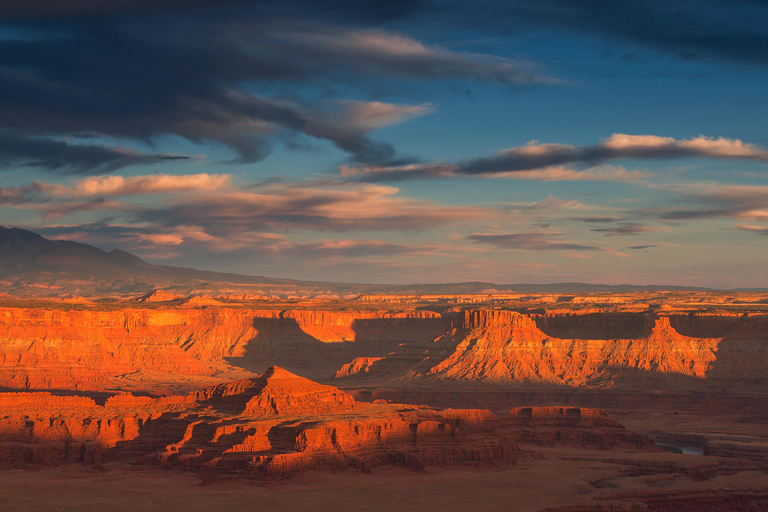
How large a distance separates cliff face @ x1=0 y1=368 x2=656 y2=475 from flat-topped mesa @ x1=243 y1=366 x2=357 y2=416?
113 millimetres

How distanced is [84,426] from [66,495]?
19600 mm

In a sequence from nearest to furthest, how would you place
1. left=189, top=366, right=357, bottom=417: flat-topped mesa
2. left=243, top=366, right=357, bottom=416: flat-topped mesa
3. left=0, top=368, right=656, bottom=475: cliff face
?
left=0, top=368, right=656, bottom=475: cliff face
left=243, top=366, right=357, bottom=416: flat-topped mesa
left=189, top=366, right=357, bottom=417: flat-topped mesa

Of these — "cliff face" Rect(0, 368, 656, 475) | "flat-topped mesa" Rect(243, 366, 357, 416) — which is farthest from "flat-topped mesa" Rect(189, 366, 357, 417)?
"cliff face" Rect(0, 368, 656, 475)

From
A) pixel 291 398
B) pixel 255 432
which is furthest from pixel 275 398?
pixel 255 432

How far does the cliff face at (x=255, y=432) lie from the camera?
93250 mm

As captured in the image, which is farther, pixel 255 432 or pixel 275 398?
pixel 275 398

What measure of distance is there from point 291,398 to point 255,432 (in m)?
13.7

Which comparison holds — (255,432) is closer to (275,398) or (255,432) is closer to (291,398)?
(275,398)

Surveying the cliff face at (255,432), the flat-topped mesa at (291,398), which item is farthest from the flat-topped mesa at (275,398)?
the cliff face at (255,432)

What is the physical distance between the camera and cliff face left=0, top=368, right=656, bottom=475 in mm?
93250

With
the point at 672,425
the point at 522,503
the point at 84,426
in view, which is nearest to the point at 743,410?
the point at 672,425

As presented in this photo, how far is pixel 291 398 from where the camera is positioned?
357ft

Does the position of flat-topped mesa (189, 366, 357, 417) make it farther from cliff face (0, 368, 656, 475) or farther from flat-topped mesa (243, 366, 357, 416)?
cliff face (0, 368, 656, 475)

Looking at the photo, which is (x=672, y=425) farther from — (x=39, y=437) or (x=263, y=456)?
(x=39, y=437)
